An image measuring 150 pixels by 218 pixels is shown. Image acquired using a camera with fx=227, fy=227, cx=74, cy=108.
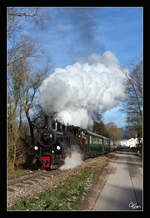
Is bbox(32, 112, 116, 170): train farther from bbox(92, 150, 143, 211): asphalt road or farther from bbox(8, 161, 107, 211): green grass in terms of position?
bbox(8, 161, 107, 211): green grass

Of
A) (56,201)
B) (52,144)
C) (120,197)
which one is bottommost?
(120,197)

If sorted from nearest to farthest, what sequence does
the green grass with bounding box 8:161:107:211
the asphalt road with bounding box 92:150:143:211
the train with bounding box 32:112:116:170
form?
the green grass with bounding box 8:161:107:211, the asphalt road with bounding box 92:150:143:211, the train with bounding box 32:112:116:170

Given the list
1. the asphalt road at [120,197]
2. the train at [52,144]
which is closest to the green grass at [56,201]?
the asphalt road at [120,197]

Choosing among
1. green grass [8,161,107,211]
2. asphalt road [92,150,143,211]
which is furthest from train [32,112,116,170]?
green grass [8,161,107,211]

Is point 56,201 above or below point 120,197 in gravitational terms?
above

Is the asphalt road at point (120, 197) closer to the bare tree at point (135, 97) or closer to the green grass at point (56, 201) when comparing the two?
the green grass at point (56, 201)

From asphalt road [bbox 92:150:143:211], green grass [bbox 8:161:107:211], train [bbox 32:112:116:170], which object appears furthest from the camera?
train [bbox 32:112:116:170]

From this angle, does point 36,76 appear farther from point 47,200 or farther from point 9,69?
point 47,200

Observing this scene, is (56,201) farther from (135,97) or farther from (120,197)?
(135,97)

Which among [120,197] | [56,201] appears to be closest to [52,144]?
[120,197]
